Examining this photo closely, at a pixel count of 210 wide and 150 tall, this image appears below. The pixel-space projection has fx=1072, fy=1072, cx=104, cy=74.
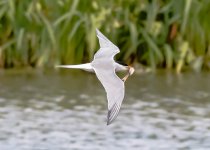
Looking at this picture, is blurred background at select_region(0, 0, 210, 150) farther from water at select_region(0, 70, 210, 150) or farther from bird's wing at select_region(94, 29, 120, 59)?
bird's wing at select_region(94, 29, 120, 59)

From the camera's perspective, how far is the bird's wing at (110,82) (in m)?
6.63

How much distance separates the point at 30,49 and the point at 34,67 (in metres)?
0.25

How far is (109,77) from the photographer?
6957 mm

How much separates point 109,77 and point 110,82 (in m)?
0.05

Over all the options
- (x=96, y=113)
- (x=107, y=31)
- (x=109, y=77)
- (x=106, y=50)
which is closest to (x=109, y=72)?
(x=109, y=77)

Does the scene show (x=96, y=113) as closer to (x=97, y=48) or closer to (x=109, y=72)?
(x=97, y=48)

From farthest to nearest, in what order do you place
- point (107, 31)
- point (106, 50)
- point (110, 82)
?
point (107, 31) → point (106, 50) → point (110, 82)

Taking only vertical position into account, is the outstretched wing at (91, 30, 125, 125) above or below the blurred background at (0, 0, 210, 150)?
above

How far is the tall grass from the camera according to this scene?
1173cm

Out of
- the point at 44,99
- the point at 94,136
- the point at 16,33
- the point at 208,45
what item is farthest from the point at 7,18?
the point at 94,136

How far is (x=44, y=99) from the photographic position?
425 inches

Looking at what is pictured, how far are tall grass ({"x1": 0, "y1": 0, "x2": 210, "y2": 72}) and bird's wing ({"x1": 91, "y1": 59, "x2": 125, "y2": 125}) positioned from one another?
4.60 meters

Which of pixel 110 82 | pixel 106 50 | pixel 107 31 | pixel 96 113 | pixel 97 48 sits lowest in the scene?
pixel 96 113

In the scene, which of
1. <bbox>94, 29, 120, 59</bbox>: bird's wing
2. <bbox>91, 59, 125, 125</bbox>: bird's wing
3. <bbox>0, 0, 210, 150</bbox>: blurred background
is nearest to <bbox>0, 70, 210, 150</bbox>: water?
<bbox>0, 0, 210, 150</bbox>: blurred background
